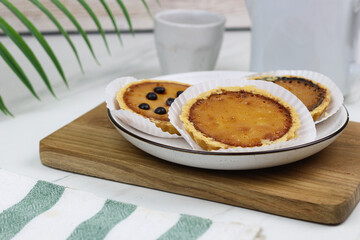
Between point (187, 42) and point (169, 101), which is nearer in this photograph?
point (169, 101)

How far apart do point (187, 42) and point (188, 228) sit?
0.64 meters

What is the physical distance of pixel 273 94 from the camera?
36.4 inches

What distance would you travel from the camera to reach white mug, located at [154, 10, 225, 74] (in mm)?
1244

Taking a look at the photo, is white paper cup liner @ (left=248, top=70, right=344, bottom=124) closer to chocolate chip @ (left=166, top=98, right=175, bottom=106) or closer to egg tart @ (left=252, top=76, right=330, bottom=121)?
egg tart @ (left=252, top=76, right=330, bottom=121)

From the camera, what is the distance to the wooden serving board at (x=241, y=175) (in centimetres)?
74

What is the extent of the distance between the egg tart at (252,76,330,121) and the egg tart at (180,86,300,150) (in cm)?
6

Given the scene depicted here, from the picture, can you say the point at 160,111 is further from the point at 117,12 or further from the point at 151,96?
the point at 117,12

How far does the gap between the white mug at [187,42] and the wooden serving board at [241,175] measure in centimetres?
37

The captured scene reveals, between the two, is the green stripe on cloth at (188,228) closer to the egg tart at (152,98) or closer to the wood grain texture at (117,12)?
the egg tart at (152,98)

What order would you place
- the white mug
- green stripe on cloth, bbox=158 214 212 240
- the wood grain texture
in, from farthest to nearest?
the wood grain texture → the white mug → green stripe on cloth, bbox=158 214 212 240

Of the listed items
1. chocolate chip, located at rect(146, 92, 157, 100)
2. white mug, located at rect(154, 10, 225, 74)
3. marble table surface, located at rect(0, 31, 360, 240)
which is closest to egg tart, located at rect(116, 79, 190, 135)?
chocolate chip, located at rect(146, 92, 157, 100)

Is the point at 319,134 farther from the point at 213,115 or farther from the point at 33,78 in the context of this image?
the point at 33,78

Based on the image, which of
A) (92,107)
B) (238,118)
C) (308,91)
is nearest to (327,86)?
(308,91)

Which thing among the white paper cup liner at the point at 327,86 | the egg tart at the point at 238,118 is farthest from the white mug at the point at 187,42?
the egg tart at the point at 238,118
